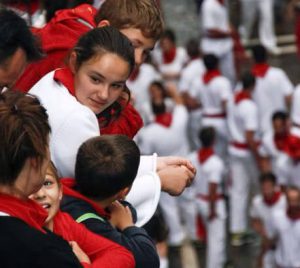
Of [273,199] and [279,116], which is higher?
[279,116]

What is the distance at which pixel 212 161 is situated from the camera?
950cm

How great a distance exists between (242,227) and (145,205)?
21.5 ft

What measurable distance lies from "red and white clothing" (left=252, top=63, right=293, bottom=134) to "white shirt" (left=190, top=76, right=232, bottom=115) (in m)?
0.27

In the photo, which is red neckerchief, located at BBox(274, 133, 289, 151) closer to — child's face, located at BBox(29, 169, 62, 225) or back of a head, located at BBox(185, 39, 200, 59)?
back of a head, located at BBox(185, 39, 200, 59)

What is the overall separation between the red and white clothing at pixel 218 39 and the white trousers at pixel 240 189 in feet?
5.69

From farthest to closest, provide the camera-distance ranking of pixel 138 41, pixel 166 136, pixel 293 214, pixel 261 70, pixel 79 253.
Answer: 1. pixel 261 70
2. pixel 166 136
3. pixel 293 214
4. pixel 138 41
5. pixel 79 253

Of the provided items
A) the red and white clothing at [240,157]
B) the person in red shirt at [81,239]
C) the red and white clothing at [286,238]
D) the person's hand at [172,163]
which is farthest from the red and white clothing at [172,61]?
the person in red shirt at [81,239]

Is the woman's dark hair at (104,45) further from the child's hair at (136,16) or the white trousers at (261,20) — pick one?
the white trousers at (261,20)

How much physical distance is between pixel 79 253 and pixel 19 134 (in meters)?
0.49

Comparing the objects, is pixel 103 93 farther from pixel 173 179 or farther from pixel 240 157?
pixel 240 157

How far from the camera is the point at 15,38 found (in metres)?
3.36

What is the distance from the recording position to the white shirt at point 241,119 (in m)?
9.84

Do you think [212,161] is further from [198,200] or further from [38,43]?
[38,43]

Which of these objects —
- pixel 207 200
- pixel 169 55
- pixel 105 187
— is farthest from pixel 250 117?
pixel 105 187
